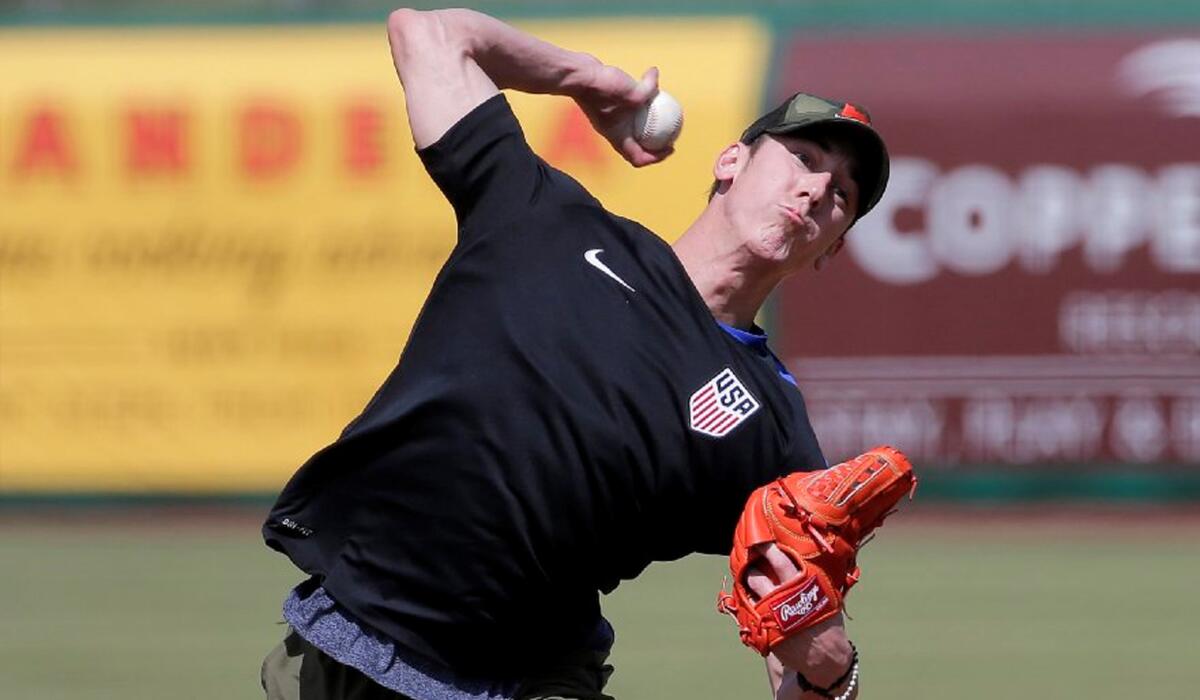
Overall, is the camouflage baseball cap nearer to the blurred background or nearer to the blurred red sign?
the blurred background

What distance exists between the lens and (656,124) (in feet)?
13.9

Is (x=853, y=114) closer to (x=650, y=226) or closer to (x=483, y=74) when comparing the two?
(x=483, y=74)

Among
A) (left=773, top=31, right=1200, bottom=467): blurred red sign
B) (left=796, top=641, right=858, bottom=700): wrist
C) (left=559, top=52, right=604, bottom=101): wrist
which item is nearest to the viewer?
(left=796, top=641, right=858, bottom=700): wrist

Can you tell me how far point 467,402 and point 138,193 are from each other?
31.9ft

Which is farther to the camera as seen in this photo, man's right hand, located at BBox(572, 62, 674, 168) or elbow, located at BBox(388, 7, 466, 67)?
man's right hand, located at BBox(572, 62, 674, 168)

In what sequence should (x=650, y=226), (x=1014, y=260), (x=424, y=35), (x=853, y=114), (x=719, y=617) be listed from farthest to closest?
1. (x=1014, y=260)
2. (x=650, y=226)
3. (x=719, y=617)
4. (x=853, y=114)
5. (x=424, y=35)

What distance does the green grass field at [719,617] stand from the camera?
778 centimetres

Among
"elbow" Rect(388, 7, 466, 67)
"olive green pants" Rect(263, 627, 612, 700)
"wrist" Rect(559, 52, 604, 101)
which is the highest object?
"elbow" Rect(388, 7, 466, 67)

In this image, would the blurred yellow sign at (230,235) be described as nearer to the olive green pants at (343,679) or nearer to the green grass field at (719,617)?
the green grass field at (719,617)

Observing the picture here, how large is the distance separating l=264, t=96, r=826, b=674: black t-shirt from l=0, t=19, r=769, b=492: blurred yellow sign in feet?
28.9

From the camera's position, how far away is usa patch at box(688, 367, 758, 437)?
3.77m

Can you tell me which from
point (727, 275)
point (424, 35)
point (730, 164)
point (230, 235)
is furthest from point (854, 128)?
point (230, 235)

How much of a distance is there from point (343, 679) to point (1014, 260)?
9.62 meters

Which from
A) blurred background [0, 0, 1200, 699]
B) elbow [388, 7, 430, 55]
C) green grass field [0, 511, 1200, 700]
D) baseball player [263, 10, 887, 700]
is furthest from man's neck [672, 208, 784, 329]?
blurred background [0, 0, 1200, 699]
